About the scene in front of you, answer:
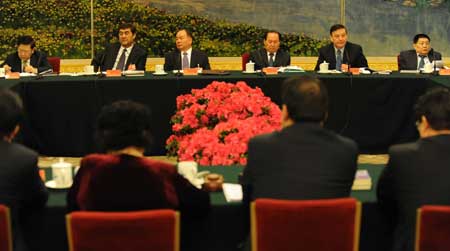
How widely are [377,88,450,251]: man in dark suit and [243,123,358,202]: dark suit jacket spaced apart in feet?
0.59

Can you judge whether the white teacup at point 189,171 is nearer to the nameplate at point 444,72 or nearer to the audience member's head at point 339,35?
the nameplate at point 444,72

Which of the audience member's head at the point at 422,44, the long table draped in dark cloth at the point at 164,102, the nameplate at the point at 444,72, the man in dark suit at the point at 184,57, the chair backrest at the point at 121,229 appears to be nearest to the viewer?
the chair backrest at the point at 121,229

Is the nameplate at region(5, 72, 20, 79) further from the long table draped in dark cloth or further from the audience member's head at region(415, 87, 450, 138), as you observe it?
the audience member's head at region(415, 87, 450, 138)

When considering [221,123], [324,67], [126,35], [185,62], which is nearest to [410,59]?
[324,67]

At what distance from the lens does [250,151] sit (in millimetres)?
2660

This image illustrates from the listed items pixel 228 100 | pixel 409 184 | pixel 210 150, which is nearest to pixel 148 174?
pixel 409 184

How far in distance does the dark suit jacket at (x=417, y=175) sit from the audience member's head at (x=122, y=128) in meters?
0.87

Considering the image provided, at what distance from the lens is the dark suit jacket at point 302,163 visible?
2.61m

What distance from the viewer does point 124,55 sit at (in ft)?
24.8

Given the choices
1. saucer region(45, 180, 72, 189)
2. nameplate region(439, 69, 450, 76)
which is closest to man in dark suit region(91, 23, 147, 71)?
nameplate region(439, 69, 450, 76)

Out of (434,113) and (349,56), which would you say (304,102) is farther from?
(349,56)

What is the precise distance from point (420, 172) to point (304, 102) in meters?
0.47

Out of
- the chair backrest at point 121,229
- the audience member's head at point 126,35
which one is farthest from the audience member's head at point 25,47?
the chair backrest at point 121,229

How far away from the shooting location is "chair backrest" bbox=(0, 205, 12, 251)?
2.48 metres
